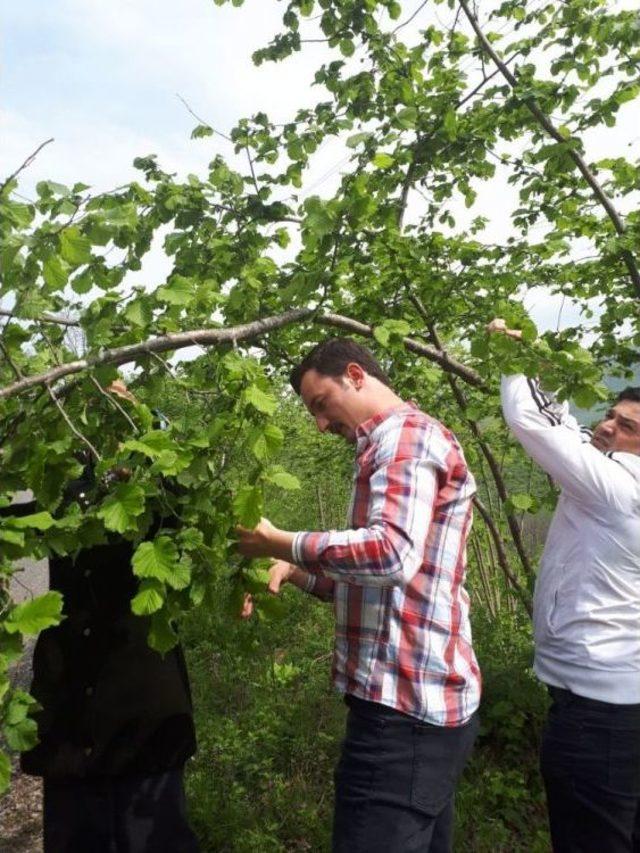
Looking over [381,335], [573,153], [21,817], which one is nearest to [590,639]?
[381,335]

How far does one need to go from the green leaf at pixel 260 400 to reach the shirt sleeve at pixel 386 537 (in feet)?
1.04

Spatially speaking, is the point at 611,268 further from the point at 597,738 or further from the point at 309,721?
the point at 309,721

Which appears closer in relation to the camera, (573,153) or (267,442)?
(267,442)

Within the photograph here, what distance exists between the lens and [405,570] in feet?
5.52

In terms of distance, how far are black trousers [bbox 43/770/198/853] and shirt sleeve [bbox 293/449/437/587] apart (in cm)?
103

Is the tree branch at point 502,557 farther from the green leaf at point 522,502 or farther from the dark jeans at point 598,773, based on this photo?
the dark jeans at point 598,773

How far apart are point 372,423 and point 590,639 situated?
3.34ft

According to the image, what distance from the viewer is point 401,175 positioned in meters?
3.65

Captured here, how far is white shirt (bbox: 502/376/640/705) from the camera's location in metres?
2.18

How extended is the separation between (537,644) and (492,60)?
9.53 feet

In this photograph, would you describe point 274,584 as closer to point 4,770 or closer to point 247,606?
point 247,606

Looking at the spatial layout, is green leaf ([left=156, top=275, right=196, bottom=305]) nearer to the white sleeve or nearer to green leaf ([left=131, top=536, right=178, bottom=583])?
green leaf ([left=131, top=536, right=178, bottom=583])

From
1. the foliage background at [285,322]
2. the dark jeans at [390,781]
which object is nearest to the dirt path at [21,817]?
the foliage background at [285,322]

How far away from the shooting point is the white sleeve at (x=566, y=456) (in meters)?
2.16
